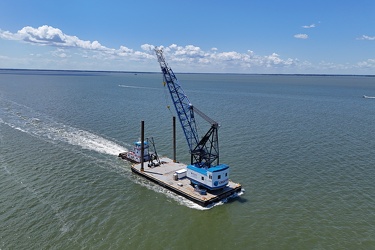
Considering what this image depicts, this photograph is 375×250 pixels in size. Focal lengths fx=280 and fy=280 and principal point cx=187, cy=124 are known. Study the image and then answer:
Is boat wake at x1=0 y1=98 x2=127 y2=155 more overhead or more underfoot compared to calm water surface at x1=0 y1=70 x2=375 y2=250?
more overhead

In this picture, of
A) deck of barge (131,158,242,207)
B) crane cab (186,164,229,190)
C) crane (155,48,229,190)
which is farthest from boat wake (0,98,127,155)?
crane cab (186,164,229,190)

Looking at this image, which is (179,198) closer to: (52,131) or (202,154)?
(202,154)

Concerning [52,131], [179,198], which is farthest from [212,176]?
[52,131]

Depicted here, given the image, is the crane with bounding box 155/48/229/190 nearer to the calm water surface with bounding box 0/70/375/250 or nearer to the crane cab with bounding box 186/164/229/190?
the crane cab with bounding box 186/164/229/190

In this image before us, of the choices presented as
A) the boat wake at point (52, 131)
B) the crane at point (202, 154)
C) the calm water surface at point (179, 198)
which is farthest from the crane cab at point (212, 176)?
the boat wake at point (52, 131)

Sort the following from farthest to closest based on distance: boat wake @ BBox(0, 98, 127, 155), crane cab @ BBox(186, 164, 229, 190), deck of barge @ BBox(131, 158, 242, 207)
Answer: boat wake @ BBox(0, 98, 127, 155), crane cab @ BBox(186, 164, 229, 190), deck of barge @ BBox(131, 158, 242, 207)

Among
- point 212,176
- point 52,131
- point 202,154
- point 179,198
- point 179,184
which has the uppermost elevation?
point 202,154

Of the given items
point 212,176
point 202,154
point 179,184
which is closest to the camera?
point 212,176

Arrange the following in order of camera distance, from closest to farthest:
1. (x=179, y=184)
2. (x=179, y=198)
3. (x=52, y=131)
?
(x=179, y=198)
(x=179, y=184)
(x=52, y=131)
